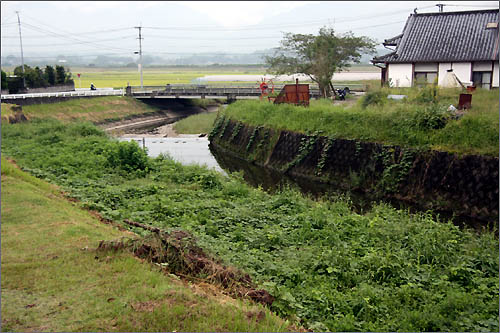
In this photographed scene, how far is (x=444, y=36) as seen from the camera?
101 ft

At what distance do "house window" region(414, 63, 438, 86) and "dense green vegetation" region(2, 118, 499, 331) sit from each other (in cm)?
1848

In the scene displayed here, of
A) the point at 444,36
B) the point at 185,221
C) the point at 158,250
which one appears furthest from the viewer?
the point at 444,36

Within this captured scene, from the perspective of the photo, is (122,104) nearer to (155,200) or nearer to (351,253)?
(155,200)

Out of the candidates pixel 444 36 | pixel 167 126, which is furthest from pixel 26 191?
pixel 167 126

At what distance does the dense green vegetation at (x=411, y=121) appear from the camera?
728 inches

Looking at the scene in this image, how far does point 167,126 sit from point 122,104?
765cm

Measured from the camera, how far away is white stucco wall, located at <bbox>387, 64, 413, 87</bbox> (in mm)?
30969

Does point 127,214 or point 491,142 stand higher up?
point 491,142

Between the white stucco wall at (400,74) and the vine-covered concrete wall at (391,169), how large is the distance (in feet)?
32.8

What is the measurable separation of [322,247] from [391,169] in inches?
407

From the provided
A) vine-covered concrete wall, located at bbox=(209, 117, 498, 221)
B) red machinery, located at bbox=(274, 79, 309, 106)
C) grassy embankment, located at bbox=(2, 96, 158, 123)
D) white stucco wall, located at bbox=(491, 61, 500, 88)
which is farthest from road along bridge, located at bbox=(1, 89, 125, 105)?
white stucco wall, located at bbox=(491, 61, 500, 88)

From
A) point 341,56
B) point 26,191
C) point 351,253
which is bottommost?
point 351,253

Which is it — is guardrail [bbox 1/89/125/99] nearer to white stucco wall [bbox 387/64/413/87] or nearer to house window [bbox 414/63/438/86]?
white stucco wall [bbox 387/64/413/87]

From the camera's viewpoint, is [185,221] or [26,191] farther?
[26,191]
